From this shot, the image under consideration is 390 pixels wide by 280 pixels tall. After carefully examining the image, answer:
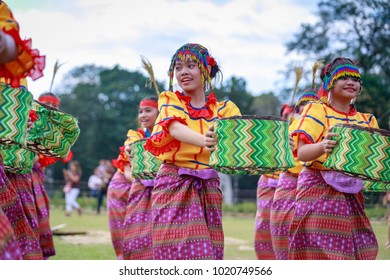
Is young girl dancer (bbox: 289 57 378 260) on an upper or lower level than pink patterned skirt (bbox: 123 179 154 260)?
upper

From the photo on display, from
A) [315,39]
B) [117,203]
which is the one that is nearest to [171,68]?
[117,203]

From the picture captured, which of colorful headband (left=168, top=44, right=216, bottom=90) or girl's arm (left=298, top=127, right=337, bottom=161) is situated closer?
girl's arm (left=298, top=127, right=337, bottom=161)

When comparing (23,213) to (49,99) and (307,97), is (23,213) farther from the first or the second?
(307,97)

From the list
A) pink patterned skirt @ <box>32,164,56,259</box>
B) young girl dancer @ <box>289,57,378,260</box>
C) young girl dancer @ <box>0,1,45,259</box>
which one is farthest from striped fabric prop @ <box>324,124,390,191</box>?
pink patterned skirt @ <box>32,164,56,259</box>

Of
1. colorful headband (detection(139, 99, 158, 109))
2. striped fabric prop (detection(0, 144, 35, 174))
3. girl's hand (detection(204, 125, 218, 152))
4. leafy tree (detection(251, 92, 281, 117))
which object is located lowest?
leafy tree (detection(251, 92, 281, 117))

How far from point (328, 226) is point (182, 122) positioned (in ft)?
4.55

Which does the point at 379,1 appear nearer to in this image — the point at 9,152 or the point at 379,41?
the point at 379,41

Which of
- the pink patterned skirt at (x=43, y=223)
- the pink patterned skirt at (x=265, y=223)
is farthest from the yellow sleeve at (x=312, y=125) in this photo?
the pink patterned skirt at (x=43, y=223)

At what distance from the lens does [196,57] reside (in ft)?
16.3

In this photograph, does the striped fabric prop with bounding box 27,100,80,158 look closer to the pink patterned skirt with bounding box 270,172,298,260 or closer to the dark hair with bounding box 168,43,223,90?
the dark hair with bounding box 168,43,223,90

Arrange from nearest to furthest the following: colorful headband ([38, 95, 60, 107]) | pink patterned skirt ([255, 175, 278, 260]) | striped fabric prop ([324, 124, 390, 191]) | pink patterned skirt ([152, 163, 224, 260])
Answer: striped fabric prop ([324, 124, 390, 191]), pink patterned skirt ([152, 163, 224, 260]), pink patterned skirt ([255, 175, 278, 260]), colorful headband ([38, 95, 60, 107])

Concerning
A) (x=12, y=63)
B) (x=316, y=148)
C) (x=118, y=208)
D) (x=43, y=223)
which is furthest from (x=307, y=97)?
(x=12, y=63)

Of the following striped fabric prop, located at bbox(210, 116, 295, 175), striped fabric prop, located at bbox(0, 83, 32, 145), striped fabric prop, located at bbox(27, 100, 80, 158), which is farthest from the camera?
striped fabric prop, located at bbox(27, 100, 80, 158)

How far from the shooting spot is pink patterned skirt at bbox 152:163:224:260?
15.2 feet
